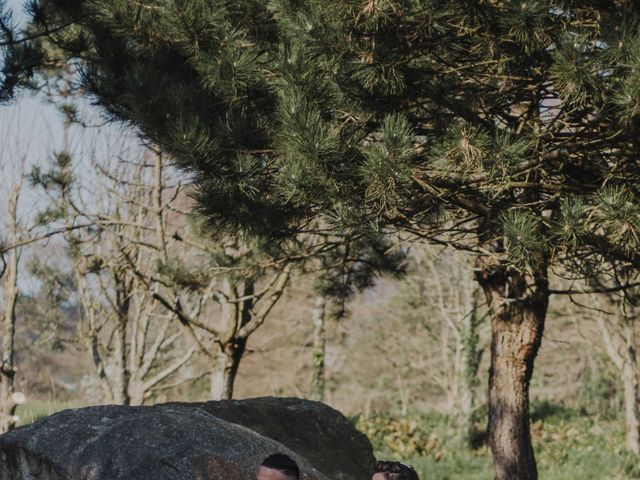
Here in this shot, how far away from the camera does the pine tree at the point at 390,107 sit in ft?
18.0

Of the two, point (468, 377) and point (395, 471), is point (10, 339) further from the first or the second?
point (395, 471)

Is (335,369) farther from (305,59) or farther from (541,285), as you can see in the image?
(305,59)

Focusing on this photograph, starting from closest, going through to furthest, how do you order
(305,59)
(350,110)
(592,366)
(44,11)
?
1. (305,59)
2. (350,110)
3. (44,11)
4. (592,366)

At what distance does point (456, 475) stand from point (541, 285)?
6.49 m

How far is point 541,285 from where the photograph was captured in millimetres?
7680

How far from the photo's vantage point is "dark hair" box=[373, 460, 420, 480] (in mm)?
3729

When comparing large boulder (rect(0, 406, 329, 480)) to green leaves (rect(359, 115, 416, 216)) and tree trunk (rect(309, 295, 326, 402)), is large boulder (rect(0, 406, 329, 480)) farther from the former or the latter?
tree trunk (rect(309, 295, 326, 402))

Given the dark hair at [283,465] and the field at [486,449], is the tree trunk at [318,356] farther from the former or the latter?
the dark hair at [283,465]

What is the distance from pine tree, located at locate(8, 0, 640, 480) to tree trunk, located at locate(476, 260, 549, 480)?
760 mm

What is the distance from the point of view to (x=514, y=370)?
7840mm

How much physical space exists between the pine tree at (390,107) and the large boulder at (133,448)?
1.75 meters

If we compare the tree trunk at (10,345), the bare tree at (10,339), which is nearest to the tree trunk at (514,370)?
the bare tree at (10,339)

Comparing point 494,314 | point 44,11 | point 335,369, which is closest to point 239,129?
point 44,11

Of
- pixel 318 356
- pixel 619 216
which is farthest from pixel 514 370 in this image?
pixel 318 356
